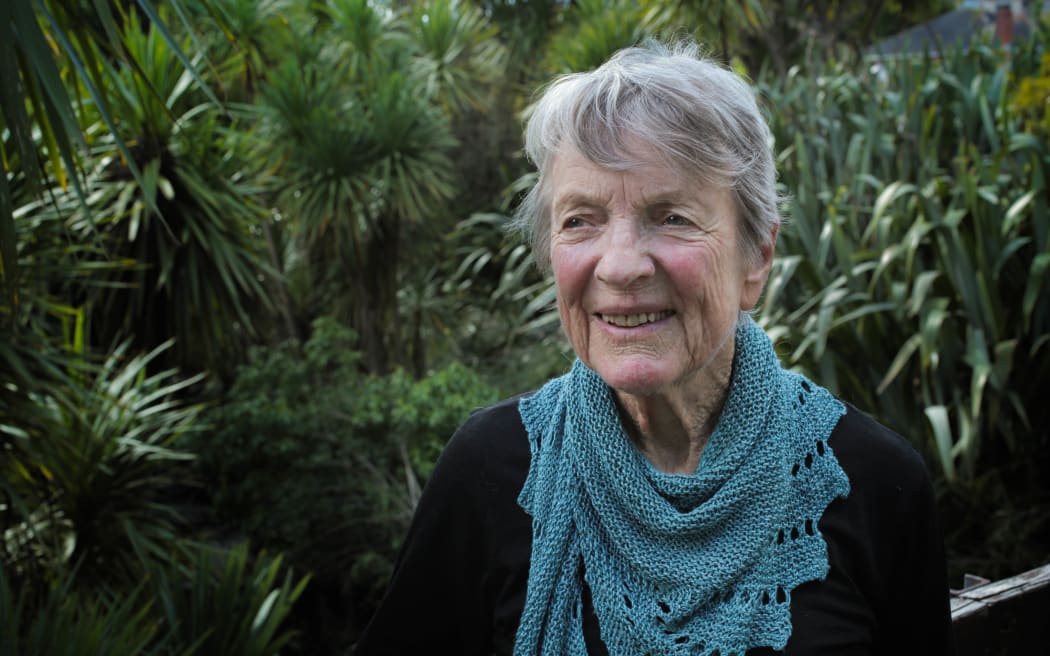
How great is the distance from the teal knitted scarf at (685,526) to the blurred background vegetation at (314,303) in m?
1.38

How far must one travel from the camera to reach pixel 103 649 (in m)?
3.15

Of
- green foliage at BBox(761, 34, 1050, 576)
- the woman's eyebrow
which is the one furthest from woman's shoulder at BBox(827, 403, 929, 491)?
green foliage at BBox(761, 34, 1050, 576)

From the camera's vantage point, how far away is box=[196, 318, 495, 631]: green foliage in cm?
662

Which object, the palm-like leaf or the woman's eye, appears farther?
the palm-like leaf

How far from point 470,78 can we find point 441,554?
11.6 m

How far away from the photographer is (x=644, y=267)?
158cm

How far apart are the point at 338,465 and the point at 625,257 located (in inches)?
222

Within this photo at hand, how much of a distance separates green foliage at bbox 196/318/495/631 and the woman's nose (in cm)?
495

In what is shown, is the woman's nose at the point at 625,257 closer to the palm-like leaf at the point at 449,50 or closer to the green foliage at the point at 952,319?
the green foliage at the point at 952,319

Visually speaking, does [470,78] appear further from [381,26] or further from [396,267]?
[396,267]

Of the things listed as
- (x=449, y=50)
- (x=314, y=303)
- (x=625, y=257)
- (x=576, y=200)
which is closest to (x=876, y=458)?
(x=625, y=257)

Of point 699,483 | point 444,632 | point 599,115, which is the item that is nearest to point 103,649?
point 444,632

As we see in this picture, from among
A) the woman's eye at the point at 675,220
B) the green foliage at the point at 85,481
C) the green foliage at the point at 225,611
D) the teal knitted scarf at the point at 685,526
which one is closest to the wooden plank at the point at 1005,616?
the teal knitted scarf at the point at 685,526

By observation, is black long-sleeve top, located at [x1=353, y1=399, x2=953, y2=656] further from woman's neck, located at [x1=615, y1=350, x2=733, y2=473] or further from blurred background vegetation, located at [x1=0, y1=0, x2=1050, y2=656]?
blurred background vegetation, located at [x1=0, y1=0, x2=1050, y2=656]
